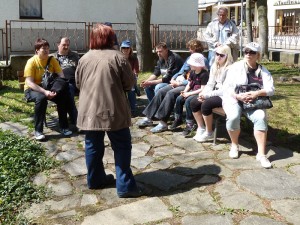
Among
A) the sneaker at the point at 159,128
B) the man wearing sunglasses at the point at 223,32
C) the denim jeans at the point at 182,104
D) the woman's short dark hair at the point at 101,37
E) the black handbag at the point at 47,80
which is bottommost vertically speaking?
the sneaker at the point at 159,128

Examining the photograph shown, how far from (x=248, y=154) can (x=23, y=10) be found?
13.7m

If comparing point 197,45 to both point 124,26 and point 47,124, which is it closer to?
point 47,124

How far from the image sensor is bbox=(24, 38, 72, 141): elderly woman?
246 inches

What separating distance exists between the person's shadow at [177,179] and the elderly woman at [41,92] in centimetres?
215

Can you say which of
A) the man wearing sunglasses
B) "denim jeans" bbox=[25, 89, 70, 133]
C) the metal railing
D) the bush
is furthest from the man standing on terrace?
the metal railing

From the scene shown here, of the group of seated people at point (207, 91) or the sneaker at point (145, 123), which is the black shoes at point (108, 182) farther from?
the sneaker at point (145, 123)

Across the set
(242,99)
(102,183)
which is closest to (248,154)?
(242,99)

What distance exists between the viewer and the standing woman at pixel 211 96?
567 centimetres

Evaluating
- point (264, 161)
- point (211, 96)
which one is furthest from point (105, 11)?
point (264, 161)

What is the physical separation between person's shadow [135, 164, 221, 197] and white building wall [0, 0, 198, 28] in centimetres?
1310

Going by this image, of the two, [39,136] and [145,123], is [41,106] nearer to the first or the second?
[39,136]

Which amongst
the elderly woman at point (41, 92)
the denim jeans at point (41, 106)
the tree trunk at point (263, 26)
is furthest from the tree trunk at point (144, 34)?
the denim jeans at point (41, 106)

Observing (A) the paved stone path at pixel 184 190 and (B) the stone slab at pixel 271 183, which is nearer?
(A) the paved stone path at pixel 184 190

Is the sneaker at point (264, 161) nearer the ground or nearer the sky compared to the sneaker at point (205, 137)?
nearer the ground
